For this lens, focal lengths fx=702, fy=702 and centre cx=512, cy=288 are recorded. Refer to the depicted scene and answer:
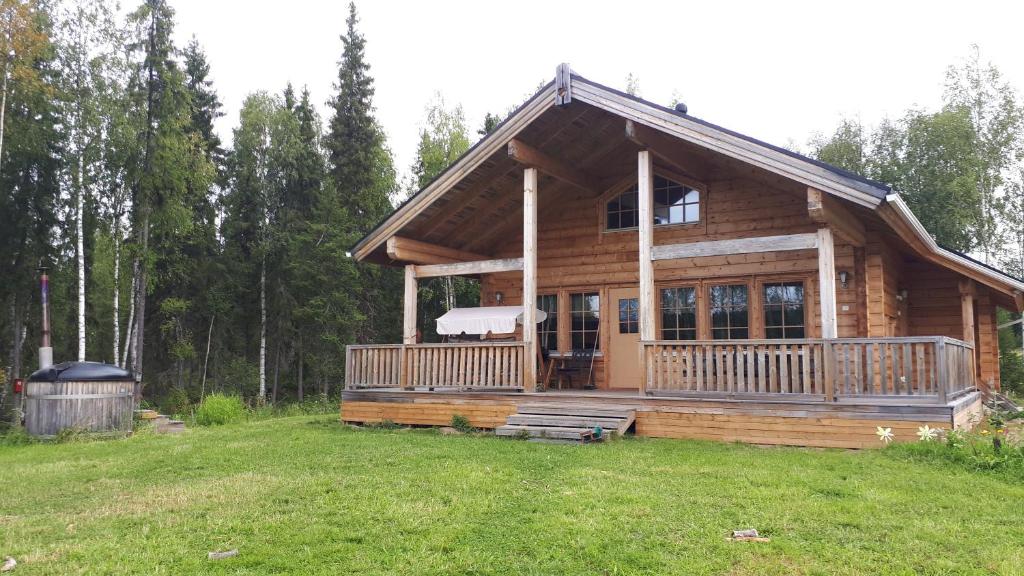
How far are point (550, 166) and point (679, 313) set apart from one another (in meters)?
3.30

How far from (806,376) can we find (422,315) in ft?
59.1

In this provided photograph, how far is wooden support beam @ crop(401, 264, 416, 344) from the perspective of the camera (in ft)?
37.9

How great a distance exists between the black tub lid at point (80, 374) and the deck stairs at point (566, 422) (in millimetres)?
6825

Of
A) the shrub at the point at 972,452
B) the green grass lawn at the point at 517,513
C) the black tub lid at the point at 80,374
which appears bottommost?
the green grass lawn at the point at 517,513

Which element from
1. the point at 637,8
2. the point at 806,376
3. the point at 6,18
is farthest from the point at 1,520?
the point at 637,8

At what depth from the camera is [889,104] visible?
2517cm

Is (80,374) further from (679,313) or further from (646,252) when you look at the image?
(679,313)

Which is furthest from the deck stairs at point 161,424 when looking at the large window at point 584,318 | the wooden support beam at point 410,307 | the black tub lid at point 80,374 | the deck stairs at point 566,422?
the large window at point 584,318

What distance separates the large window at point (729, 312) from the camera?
37.1 feet

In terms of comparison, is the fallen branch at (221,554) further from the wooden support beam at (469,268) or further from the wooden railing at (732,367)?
the wooden support beam at (469,268)

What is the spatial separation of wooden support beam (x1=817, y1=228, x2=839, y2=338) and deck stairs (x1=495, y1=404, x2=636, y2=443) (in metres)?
2.64

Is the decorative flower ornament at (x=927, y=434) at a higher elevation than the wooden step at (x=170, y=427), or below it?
higher

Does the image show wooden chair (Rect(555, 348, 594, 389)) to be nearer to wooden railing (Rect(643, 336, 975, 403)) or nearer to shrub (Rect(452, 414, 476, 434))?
shrub (Rect(452, 414, 476, 434))

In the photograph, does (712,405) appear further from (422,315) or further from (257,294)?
(257,294)
